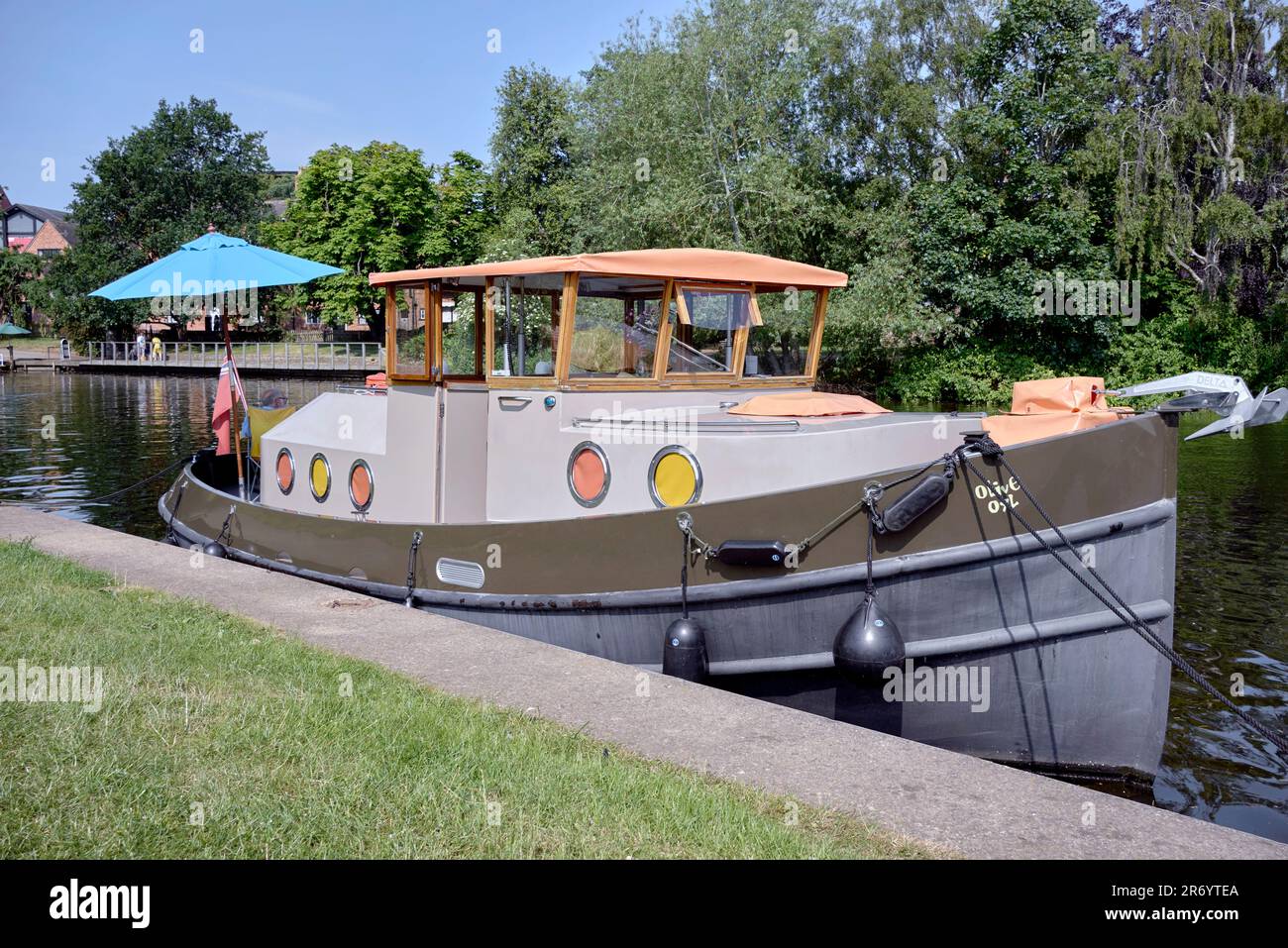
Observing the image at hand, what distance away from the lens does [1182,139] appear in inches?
1159

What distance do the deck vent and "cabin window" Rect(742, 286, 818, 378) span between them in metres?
2.58

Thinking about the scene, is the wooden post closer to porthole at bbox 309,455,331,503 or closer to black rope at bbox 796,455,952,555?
porthole at bbox 309,455,331,503

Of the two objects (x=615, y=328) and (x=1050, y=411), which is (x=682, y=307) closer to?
(x=615, y=328)

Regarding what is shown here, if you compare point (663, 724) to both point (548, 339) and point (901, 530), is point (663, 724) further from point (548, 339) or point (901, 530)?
point (548, 339)

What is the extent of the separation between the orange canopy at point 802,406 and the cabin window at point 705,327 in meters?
0.63

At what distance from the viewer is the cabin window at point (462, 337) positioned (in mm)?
8273

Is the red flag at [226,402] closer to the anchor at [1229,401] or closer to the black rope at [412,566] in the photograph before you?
the black rope at [412,566]

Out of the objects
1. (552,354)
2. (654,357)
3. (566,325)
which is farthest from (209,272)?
(654,357)

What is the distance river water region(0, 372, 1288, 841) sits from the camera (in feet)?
22.0

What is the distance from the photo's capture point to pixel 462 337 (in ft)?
27.7
